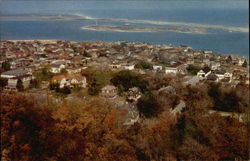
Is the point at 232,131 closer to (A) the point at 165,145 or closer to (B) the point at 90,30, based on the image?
(A) the point at 165,145

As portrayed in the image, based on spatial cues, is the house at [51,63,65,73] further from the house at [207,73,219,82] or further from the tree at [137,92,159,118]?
the house at [207,73,219,82]

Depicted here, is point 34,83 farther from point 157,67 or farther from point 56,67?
point 157,67

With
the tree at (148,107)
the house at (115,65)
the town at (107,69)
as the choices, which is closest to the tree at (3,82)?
the town at (107,69)

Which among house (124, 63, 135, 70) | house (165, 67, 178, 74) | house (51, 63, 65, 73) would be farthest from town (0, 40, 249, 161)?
house (124, 63, 135, 70)

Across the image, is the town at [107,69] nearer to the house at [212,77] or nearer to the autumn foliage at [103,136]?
the house at [212,77]

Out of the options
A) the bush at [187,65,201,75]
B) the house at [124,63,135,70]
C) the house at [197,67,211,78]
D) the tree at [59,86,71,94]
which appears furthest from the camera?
the house at [124,63,135,70]
